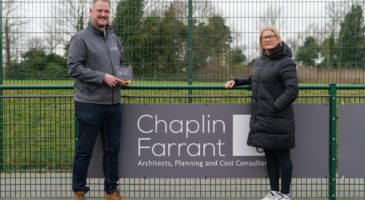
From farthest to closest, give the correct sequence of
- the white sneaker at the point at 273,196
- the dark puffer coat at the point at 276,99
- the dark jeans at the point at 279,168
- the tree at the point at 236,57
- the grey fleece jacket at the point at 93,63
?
the tree at the point at 236,57 → the white sneaker at the point at 273,196 → the dark jeans at the point at 279,168 → the dark puffer coat at the point at 276,99 → the grey fleece jacket at the point at 93,63

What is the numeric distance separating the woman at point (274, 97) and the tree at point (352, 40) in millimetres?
2772

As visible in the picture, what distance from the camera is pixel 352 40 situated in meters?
8.50

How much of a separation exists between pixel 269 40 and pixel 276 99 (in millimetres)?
571

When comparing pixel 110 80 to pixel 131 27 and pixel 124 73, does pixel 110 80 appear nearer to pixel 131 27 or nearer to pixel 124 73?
pixel 124 73

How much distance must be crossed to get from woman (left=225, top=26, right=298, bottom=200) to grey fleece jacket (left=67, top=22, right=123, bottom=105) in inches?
54.3

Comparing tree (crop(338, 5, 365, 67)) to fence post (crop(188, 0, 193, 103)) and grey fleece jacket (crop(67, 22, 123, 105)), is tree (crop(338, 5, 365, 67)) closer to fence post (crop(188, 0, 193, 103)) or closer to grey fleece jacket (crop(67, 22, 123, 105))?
fence post (crop(188, 0, 193, 103))

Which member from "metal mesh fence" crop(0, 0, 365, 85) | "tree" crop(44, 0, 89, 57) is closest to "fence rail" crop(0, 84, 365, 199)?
"metal mesh fence" crop(0, 0, 365, 85)

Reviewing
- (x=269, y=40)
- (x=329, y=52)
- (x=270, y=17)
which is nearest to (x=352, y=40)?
(x=329, y=52)

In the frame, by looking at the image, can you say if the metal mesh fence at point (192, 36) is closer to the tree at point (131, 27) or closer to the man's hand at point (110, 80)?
the tree at point (131, 27)

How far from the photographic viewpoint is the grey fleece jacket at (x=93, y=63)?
5.71 m

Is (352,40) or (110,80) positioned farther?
(352,40)

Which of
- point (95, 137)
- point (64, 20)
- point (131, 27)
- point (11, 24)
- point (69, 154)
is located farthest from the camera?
point (131, 27)

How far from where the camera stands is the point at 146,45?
846 cm

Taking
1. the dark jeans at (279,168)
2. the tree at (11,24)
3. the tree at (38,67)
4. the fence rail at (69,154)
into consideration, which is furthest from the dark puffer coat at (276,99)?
the tree at (11,24)
